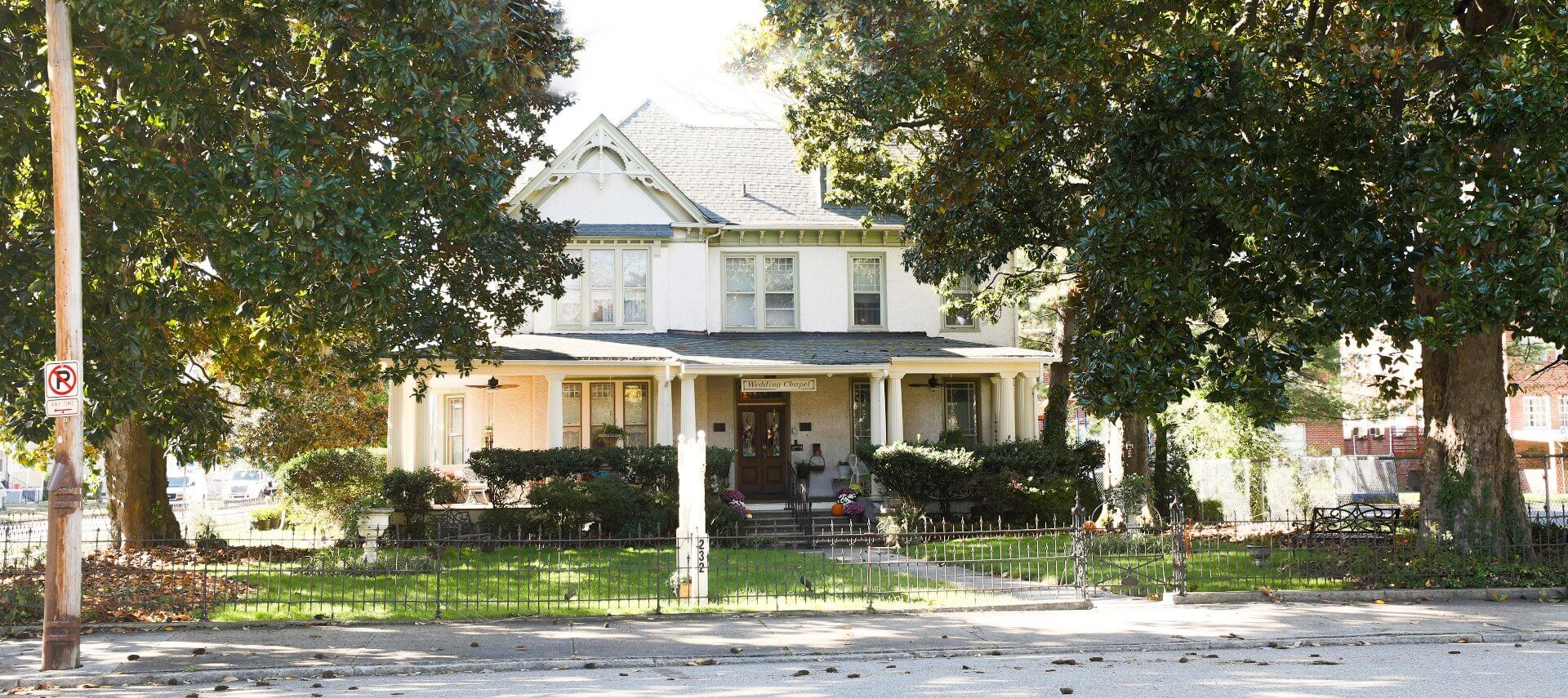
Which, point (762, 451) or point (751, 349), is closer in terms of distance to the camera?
point (751, 349)

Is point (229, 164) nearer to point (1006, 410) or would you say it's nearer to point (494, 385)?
point (494, 385)

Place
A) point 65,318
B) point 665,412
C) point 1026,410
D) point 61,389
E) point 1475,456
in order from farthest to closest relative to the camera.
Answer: point 1026,410, point 665,412, point 1475,456, point 65,318, point 61,389

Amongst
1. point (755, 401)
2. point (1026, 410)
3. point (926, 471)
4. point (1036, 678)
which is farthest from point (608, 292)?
point (1036, 678)

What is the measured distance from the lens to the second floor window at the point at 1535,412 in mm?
52062

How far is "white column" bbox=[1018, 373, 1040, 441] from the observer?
2650 cm

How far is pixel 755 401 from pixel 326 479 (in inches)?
360

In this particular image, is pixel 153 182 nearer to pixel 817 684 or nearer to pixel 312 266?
pixel 312 266

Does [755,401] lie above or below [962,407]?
above

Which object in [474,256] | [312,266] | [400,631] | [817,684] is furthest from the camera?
[474,256]

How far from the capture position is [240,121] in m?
12.4

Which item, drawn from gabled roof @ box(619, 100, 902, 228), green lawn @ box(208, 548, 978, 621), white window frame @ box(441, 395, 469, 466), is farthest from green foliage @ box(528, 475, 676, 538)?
gabled roof @ box(619, 100, 902, 228)

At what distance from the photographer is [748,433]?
86.4 feet

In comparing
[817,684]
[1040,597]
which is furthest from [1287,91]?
[817,684]

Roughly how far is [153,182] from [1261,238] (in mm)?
10926
